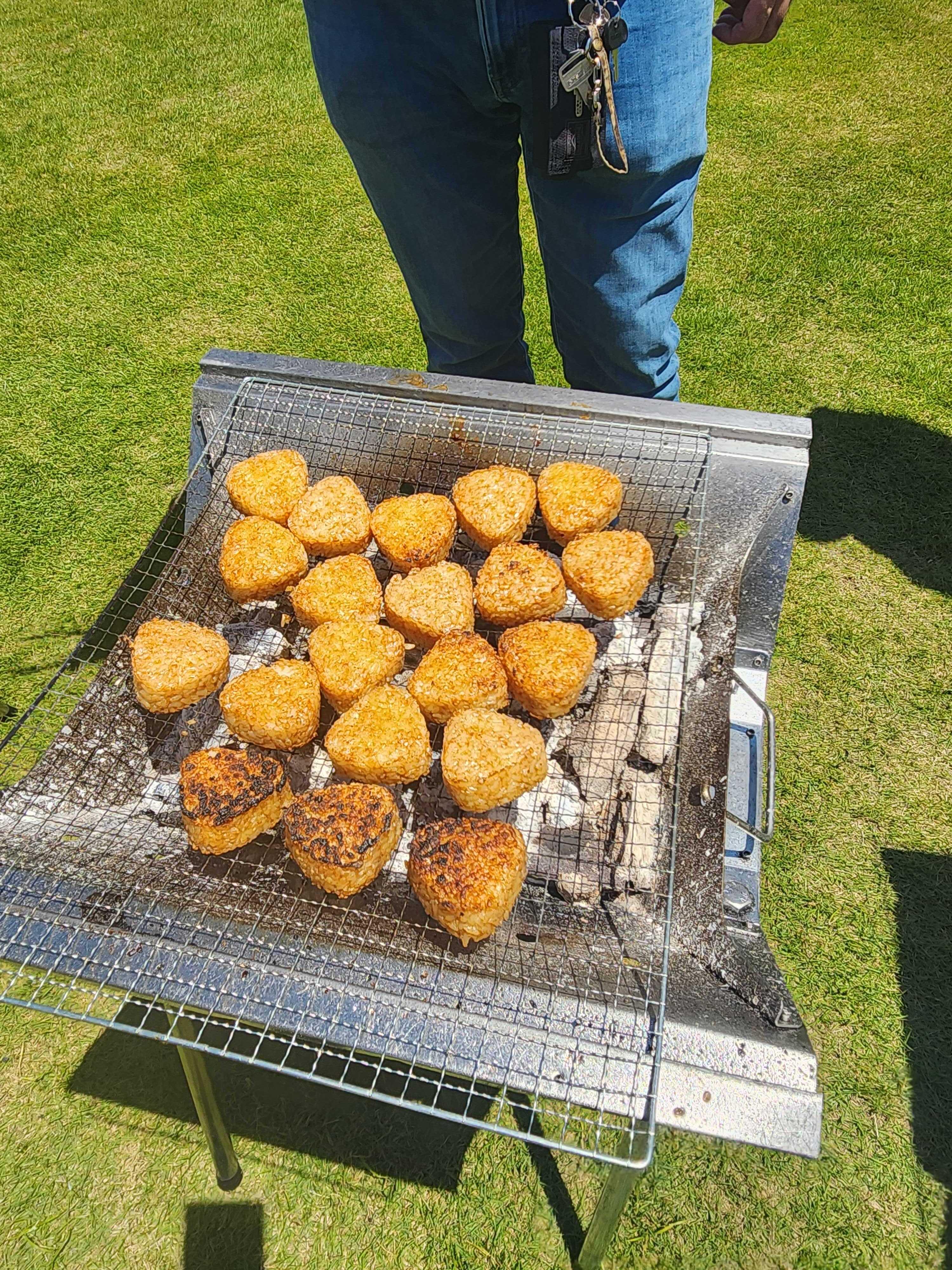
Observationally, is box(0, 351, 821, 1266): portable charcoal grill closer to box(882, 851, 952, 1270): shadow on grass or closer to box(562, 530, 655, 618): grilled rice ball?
box(562, 530, 655, 618): grilled rice ball

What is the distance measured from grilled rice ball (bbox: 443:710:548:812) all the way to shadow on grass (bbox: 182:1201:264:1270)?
1.38m

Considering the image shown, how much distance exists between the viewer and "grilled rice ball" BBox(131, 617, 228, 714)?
7.06ft

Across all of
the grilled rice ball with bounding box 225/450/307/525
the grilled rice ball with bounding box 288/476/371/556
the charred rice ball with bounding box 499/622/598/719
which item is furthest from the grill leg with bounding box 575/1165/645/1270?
the grilled rice ball with bounding box 225/450/307/525

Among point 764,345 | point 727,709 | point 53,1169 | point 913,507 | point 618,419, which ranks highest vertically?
point 618,419

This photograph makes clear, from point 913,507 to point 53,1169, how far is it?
417cm

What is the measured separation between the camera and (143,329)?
495cm

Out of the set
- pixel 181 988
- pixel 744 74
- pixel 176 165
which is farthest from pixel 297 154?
pixel 181 988

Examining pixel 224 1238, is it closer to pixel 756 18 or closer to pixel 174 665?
pixel 174 665

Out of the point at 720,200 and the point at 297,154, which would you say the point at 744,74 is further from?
the point at 297,154

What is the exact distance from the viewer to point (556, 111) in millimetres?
2100

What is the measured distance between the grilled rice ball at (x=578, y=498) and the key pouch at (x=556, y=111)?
2.57 ft

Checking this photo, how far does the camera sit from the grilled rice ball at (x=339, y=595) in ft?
7.76

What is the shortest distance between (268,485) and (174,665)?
0.64 meters

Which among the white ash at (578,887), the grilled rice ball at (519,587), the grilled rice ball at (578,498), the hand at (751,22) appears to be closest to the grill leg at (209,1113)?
the white ash at (578,887)
